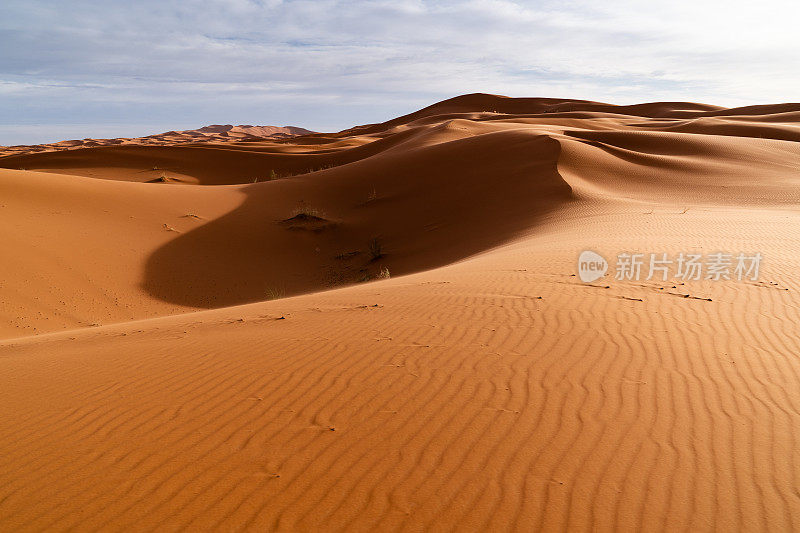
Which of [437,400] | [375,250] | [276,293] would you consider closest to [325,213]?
[375,250]

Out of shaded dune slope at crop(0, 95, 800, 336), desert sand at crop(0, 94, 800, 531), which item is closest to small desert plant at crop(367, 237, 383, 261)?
shaded dune slope at crop(0, 95, 800, 336)

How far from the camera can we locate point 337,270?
13852 millimetres

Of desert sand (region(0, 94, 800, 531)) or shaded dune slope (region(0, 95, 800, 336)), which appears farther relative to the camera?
shaded dune slope (region(0, 95, 800, 336))

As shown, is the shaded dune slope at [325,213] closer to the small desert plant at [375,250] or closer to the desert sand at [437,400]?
the small desert plant at [375,250]

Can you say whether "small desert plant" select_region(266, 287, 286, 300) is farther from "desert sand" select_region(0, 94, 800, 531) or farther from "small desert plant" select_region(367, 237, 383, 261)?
"small desert plant" select_region(367, 237, 383, 261)

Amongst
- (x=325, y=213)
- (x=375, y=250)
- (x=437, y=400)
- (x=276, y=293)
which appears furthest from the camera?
(x=325, y=213)

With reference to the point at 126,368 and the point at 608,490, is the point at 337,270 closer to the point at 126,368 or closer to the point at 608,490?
the point at 126,368

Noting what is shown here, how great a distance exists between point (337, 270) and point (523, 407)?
34.1 feet

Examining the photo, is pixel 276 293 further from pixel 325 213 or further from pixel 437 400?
pixel 437 400

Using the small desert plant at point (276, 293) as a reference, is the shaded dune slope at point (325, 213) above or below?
above

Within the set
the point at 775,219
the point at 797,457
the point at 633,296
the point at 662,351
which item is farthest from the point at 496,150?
the point at 797,457

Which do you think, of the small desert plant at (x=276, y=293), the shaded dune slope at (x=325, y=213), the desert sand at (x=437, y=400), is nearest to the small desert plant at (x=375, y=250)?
the shaded dune slope at (x=325, y=213)

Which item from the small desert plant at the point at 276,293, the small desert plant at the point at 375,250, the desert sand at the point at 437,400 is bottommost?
the small desert plant at the point at 276,293

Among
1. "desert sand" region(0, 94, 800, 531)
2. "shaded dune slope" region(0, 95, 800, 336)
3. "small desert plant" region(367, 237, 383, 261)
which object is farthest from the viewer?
"small desert plant" region(367, 237, 383, 261)
